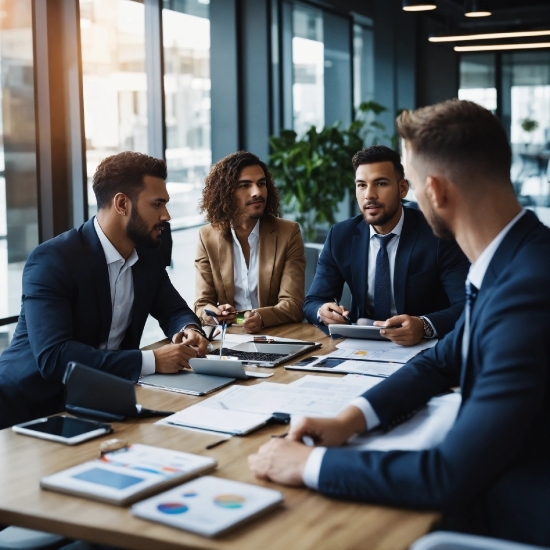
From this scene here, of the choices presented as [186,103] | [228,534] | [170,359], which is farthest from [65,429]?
[186,103]

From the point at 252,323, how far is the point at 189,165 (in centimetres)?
319

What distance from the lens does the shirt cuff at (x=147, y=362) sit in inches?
105

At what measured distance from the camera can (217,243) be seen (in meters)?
4.22

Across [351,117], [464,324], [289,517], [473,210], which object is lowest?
[289,517]

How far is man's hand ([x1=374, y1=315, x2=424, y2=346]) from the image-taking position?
3.04 metres

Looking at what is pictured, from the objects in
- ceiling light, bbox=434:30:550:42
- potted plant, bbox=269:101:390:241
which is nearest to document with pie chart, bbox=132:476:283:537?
potted plant, bbox=269:101:390:241

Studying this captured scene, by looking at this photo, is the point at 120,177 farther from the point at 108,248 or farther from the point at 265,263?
the point at 265,263

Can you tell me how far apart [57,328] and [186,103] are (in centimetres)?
403

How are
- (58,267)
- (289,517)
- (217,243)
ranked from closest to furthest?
(289,517), (58,267), (217,243)

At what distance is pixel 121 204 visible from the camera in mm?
3143

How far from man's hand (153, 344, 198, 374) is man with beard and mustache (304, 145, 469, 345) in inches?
35.0

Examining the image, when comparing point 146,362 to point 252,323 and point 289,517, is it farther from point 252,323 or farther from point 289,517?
Result: point 289,517

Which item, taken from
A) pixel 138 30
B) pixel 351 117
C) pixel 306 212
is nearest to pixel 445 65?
pixel 351 117

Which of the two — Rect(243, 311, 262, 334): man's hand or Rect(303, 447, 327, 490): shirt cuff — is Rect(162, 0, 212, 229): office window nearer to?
Rect(243, 311, 262, 334): man's hand
